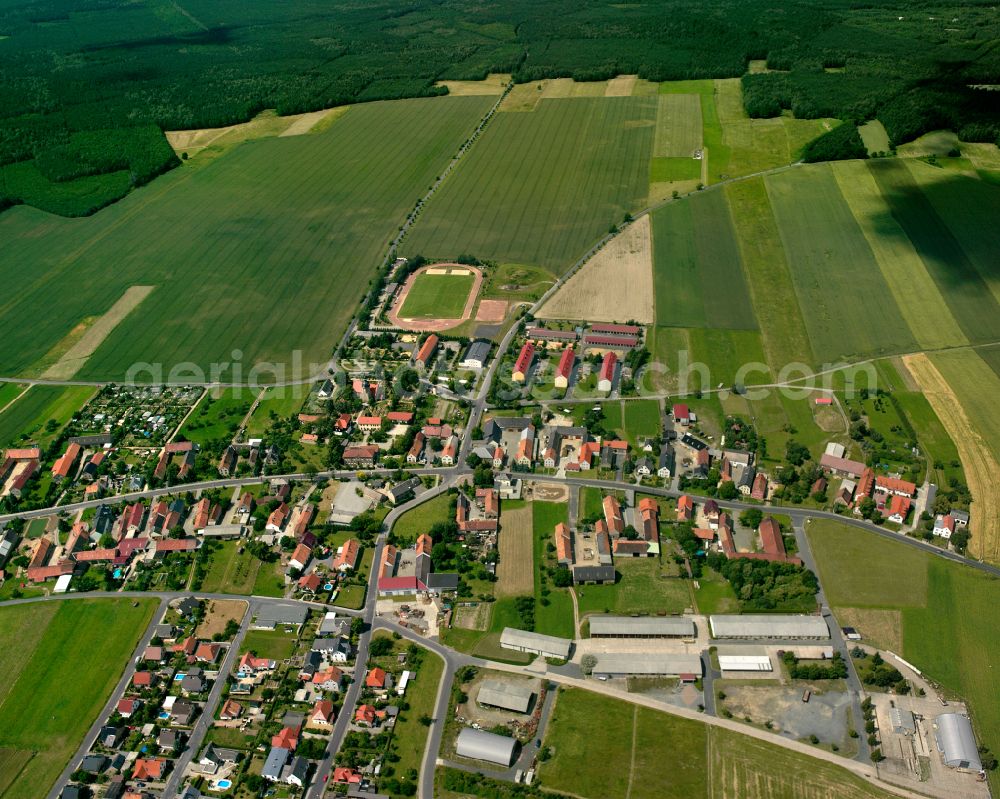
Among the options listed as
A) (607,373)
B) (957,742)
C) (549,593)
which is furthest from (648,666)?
(607,373)

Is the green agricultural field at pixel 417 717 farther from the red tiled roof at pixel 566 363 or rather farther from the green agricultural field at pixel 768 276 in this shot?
the green agricultural field at pixel 768 276

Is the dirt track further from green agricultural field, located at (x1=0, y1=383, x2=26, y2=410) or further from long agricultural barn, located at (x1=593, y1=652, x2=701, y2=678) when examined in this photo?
long agricultural barn, located at (x1=593, y1=652, x2=701, y2=678)

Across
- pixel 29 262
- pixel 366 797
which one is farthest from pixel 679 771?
pixel 29 262

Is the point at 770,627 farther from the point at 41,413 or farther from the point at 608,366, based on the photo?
the point at 41,413

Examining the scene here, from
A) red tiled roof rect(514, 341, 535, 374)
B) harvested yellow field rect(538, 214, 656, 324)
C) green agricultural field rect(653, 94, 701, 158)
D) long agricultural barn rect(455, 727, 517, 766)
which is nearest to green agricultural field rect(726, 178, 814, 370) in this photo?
green agricultural field rect(653, 94, 701, 158)

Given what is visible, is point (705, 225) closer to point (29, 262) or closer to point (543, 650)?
point (543, 650)

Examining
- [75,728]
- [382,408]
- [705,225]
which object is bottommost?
[75,728]
